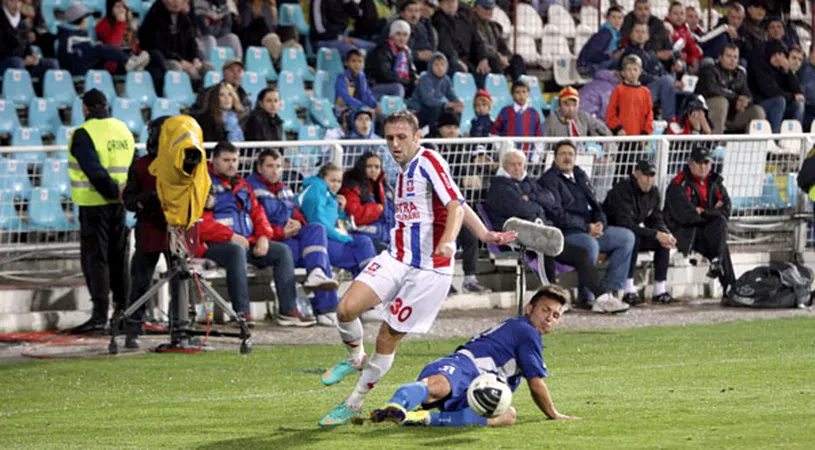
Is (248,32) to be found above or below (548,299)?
above

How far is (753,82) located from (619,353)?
11232mm

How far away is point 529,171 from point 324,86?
3.96 m

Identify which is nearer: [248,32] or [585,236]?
[585,236]

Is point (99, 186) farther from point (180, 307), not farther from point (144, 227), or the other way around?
point (180, 307)

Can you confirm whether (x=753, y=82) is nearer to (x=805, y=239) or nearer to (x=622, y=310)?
(x=805, y=239)

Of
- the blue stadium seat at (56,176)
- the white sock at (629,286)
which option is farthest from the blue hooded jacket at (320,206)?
the white sock at (629,286)

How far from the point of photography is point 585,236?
1688cm

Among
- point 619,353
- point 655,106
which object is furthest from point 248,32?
point 619,353

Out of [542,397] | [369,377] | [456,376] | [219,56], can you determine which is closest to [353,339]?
[369,377]

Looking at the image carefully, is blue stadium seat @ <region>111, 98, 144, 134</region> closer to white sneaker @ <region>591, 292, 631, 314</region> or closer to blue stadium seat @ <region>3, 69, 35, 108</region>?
blue stadium seat @ <region>3, 69, 35, 108</region>

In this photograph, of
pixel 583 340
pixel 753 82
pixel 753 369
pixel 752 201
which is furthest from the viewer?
pixel 753 82

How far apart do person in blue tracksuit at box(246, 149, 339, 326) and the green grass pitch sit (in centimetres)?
148

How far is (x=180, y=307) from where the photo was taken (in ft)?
45.0

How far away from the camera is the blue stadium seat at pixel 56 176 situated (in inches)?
600
